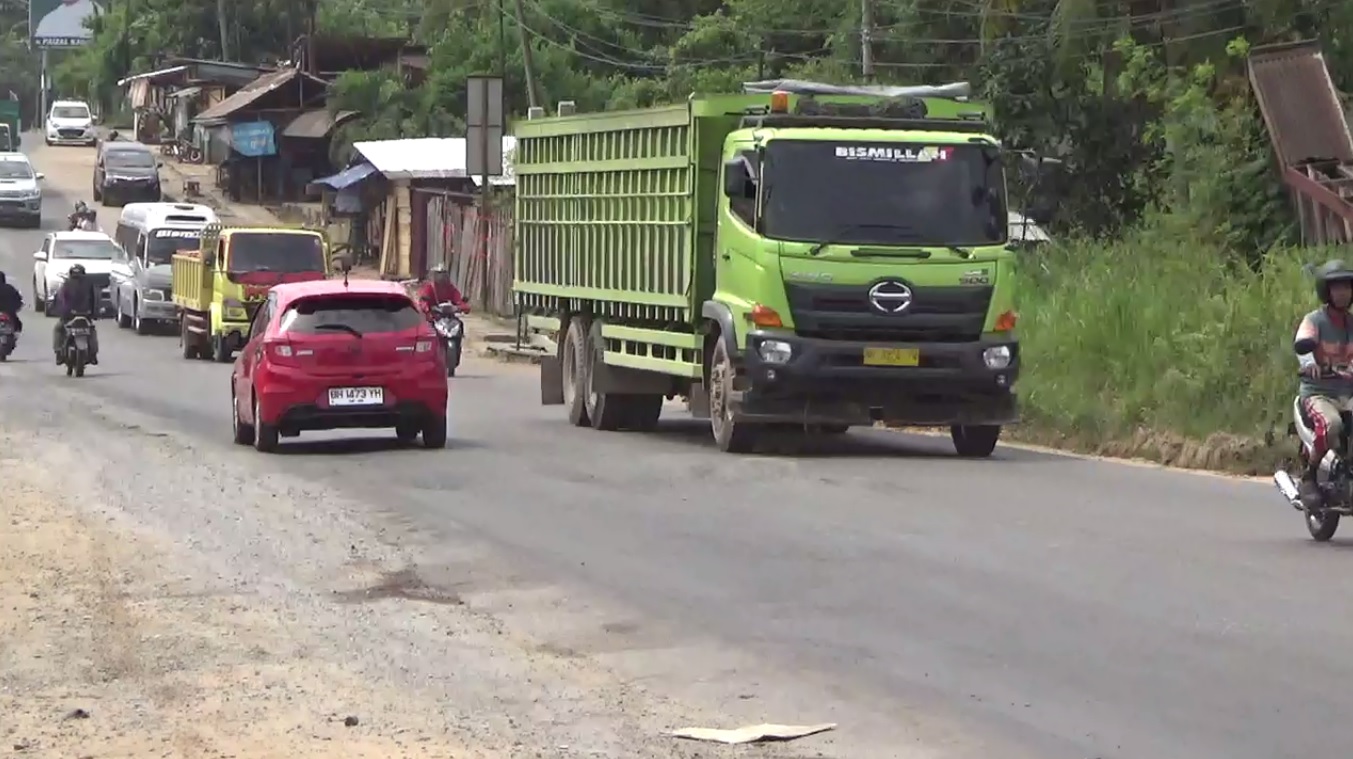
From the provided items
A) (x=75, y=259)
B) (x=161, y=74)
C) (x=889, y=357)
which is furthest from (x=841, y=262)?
(x=161, y=74)

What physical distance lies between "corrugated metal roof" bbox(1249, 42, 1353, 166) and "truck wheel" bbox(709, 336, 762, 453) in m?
12.6

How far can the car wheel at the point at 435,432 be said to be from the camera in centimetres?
2159

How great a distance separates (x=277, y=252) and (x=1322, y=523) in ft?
83.3

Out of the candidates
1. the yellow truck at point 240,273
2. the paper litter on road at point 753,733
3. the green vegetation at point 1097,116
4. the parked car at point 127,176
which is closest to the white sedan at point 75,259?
the yellow truck at point 240,273

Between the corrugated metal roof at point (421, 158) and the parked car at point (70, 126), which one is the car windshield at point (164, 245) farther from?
the parked car at point (70, 126)

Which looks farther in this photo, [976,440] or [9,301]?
[9,301]

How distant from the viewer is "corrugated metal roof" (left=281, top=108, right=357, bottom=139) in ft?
238

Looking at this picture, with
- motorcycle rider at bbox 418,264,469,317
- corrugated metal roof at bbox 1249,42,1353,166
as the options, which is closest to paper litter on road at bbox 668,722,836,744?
corrugated metal roof at bbox 1249,42,1353,166

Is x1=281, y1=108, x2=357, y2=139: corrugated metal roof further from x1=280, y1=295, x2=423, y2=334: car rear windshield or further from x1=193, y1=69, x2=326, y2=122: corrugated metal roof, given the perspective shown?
x1=280, y1=295, x2=423, y2=334: car rear windshield

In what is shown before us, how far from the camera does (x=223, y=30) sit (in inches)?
3999

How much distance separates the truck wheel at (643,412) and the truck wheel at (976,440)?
14.6 feet

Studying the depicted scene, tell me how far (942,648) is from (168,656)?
3.46 meters

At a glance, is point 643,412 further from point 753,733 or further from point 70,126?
point 70,126

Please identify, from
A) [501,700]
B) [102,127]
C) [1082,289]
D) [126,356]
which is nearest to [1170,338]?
[1082,289]
